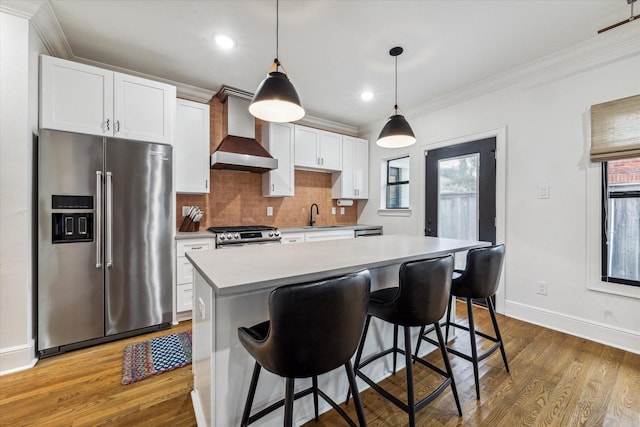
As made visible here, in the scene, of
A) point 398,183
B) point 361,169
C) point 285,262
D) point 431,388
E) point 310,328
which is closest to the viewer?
point 310,328

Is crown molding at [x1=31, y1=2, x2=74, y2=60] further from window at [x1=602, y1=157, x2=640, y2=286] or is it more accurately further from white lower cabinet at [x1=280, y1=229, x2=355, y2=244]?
window at [x1=602, y1=157, x2=640, y2=286]

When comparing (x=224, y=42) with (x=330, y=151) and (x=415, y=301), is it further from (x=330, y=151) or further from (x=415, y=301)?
(x=415, y=301)

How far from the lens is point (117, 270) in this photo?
250 cm

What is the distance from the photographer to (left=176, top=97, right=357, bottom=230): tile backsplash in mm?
3721

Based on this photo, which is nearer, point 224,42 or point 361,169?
point 224,42

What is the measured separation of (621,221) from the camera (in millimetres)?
2389

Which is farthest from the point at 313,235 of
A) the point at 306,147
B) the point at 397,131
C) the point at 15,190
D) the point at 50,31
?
the point at 50,31

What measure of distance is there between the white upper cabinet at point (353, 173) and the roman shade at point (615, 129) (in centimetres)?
301

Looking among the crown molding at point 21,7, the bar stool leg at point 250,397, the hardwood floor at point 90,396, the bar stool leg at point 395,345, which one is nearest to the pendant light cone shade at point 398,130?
the bar stool leg at point 395,345

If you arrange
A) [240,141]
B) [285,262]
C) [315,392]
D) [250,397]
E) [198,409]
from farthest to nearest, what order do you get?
[240,141], [198,409], [285,262], [315,392], [250,397]

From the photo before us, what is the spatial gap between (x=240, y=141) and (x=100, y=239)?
6.30ft

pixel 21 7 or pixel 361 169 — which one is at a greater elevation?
pixel 21 7

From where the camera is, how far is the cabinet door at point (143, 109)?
2572 millimetres

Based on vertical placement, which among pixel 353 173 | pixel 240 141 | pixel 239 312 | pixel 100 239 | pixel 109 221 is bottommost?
pixel 239 312
